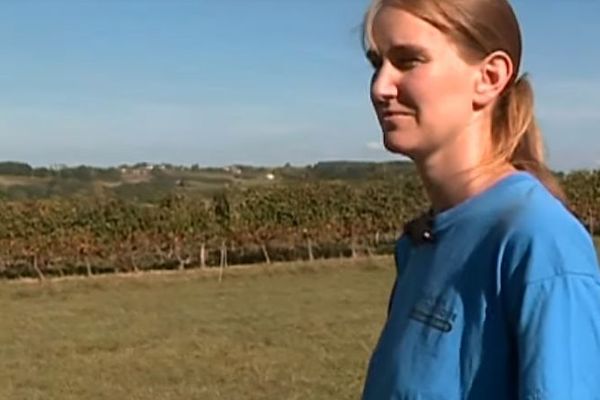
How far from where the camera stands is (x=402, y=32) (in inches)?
70.6

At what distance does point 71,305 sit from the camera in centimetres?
2856

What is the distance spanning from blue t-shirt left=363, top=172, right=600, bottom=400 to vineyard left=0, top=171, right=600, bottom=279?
42.3 metres

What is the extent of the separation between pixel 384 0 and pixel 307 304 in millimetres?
24126

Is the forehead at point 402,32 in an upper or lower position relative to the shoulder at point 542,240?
upper

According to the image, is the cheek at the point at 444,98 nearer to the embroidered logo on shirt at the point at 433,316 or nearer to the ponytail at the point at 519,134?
the ponytail at the point at 519,134

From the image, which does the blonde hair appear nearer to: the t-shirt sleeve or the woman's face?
the woman's face

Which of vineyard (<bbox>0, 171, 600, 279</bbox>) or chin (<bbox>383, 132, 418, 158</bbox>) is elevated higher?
chin (<bbox>383, 132, 418, 158</bbox>)

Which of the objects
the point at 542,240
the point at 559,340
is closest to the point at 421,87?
the point at 542,240

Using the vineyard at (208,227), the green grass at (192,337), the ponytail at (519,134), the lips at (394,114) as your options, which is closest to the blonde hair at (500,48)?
the ponytail at (519,134)

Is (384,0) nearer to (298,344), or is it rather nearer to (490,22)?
(490,22)

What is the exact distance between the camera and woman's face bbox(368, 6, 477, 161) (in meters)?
1.77

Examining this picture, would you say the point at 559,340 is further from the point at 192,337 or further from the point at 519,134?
the point at 192,337

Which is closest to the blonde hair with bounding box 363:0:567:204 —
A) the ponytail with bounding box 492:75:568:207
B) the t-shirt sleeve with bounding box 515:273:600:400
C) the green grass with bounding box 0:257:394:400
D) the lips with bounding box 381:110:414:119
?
the ponytail with bounding box 492:75:568:207

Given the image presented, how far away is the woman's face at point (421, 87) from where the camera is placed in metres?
1.77
